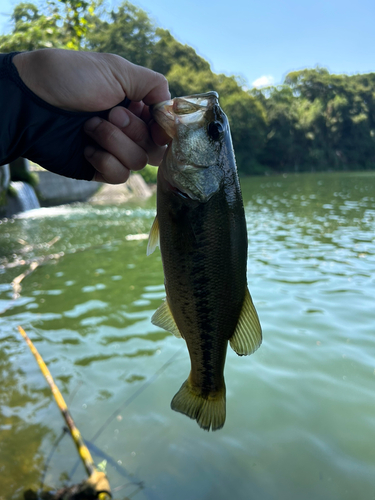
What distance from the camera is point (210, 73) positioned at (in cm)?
6181

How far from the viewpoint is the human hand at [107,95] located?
83.1 inches

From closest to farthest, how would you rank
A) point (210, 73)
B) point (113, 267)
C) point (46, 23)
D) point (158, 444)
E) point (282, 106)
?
point (158, 444) → point (113, 267) → point (46, 23) → point (210, 73) → point (282, 106)

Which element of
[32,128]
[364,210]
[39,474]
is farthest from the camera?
[364,210]

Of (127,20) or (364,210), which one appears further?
(127,20)

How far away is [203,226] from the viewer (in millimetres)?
1875

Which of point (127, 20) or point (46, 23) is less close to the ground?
point (127, 20)

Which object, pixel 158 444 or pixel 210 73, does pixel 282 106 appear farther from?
pixel 158 444

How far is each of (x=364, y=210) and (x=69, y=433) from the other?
1893 centimetres

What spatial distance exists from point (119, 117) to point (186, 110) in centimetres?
58

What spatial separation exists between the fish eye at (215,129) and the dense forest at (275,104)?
4574 centimetres

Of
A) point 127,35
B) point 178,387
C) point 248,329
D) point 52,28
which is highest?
point 127,35

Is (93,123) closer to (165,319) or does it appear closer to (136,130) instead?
(136,130)

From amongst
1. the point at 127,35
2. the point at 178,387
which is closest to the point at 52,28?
the point at 178,387

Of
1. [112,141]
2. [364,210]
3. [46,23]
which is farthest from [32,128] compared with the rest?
[364,210]
